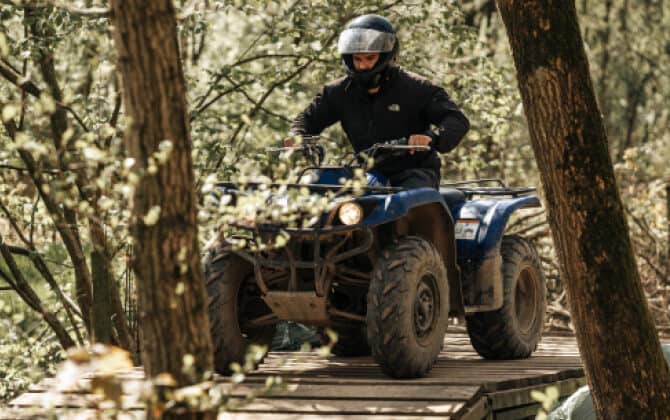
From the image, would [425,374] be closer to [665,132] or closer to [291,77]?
[291,77]

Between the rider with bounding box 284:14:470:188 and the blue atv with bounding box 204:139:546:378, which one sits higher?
the rider with bounding box 284:14:470:188

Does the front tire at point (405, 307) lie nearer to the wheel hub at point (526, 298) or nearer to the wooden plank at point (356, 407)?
the wooden plank at point (356, 407)

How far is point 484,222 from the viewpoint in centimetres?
862

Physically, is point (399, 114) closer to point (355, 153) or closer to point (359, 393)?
point (355, 153)

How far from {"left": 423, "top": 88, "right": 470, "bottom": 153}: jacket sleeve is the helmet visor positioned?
1.60 feet

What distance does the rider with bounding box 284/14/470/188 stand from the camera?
812 cm

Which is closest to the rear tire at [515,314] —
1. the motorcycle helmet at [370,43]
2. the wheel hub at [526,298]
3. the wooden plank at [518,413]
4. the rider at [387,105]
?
the wheel hub at [526,298]

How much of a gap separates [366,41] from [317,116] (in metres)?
0.84

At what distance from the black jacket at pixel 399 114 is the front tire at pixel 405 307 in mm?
824

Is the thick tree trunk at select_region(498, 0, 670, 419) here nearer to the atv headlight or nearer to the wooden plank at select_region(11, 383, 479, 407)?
the wooden plank at select_region(11, 383, 479, 407)

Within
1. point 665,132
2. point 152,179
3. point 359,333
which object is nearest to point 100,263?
point 359,333

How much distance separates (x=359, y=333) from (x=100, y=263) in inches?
72.4

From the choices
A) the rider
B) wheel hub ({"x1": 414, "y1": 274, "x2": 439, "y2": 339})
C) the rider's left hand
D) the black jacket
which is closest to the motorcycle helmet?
the rider

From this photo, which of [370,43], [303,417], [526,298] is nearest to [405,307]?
[303,417]
